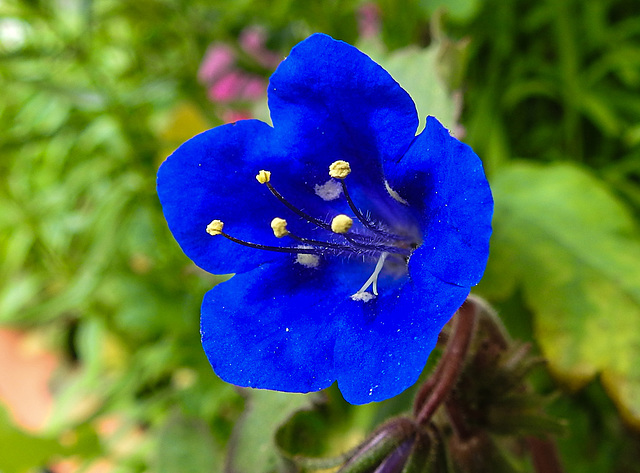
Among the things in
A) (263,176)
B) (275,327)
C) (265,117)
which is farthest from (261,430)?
(265,117)

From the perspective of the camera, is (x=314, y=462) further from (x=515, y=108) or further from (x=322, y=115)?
(x=515, y=108)

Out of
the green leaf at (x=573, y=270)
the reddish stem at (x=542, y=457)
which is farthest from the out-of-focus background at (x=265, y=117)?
the reddish stem at (x=542, y=457)

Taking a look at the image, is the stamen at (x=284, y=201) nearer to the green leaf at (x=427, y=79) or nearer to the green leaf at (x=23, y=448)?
the green leaf at (x=427, y=79)

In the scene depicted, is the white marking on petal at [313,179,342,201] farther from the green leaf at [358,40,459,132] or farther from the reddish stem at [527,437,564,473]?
the reddish stem at [527,437,564,473]

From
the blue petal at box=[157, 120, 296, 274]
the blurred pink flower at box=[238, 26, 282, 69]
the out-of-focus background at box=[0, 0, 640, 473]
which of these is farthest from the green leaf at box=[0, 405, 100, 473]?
the blurred pink flower at box=[238, 26, 282, 69]

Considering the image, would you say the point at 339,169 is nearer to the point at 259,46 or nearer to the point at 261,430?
the point at 261,430

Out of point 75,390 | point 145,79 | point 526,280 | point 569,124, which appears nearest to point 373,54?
point 526,280
